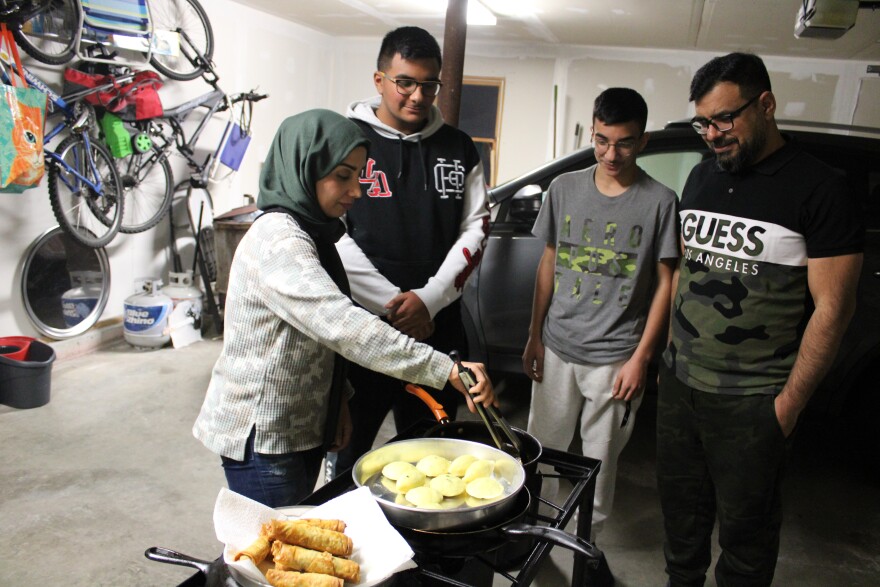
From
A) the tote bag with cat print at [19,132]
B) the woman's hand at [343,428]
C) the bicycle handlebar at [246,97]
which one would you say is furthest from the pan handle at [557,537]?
the bicycle handlebar at [246,97]

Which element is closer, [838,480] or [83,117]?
[838,480]

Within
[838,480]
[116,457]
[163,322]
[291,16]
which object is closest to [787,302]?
[838,480]

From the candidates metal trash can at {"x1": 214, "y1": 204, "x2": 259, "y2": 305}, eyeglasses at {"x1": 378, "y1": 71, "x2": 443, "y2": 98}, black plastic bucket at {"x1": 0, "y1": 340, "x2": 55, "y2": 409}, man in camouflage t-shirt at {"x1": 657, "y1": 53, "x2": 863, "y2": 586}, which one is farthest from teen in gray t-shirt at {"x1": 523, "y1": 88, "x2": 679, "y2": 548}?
metal trash can at {"x1": 214, "y1": 204, "x2": 259, "y2": 305}

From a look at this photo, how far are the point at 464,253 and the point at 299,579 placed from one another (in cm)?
126

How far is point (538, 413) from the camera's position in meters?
2.23

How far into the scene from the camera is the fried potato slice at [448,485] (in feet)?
3.66

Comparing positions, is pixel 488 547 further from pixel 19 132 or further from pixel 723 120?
pixel 19 132

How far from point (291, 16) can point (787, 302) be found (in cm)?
638

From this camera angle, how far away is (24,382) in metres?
3.34

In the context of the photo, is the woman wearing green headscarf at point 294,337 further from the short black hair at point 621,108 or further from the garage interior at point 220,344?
the garage interior at point 220,344

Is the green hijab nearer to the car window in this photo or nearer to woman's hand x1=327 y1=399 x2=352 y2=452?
woman's hand x1=327 y1=399 x2=352 y2=452

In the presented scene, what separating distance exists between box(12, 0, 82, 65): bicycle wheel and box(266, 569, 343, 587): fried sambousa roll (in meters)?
3.89

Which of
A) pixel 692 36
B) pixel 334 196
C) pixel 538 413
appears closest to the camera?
pixel 334 196

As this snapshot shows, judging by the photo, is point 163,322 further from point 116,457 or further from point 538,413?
point 538,413
